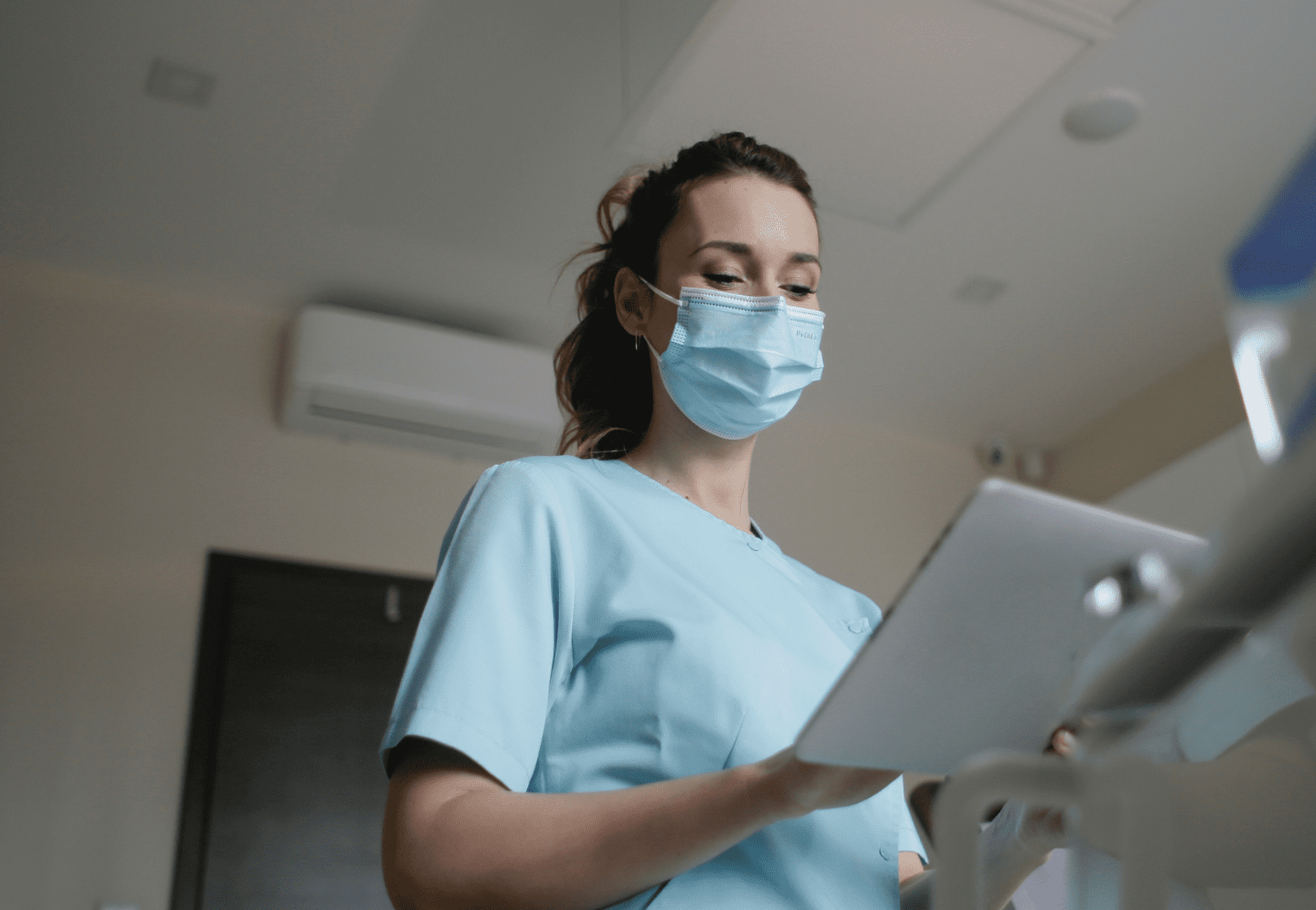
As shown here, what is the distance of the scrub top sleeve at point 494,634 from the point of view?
32.1 inches

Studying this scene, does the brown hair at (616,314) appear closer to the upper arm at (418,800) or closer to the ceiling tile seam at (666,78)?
the upper arm at (418,800)

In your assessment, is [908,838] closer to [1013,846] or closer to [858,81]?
[1013,846]

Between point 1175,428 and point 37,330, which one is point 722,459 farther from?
point 1175,428

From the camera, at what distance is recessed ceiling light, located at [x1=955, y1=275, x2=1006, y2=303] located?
3.43 m

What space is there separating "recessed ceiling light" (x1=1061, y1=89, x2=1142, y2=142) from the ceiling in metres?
0.03

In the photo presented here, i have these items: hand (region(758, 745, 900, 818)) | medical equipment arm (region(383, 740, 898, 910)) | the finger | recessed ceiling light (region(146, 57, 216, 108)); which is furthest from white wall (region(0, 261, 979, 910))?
the finger

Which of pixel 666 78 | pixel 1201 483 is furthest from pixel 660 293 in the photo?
pixel 1201 483

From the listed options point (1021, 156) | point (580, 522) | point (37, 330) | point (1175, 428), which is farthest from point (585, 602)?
point (1175, 428)

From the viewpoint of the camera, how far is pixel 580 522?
1.00m

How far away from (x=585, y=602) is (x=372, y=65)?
2026 mm

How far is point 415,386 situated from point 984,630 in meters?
2.91

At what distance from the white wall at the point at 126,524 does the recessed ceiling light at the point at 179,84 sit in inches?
34.2

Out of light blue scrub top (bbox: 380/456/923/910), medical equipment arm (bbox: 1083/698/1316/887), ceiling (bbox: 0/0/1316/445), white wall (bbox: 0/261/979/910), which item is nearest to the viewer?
medical equipment arm (bbox: 1083/698/1316/887)

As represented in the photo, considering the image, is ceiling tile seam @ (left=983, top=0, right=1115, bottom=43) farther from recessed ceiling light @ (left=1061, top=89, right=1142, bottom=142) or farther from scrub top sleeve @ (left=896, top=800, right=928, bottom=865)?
scrub top sleeve @ (left=896, top=800, right=928, bottom=865)
